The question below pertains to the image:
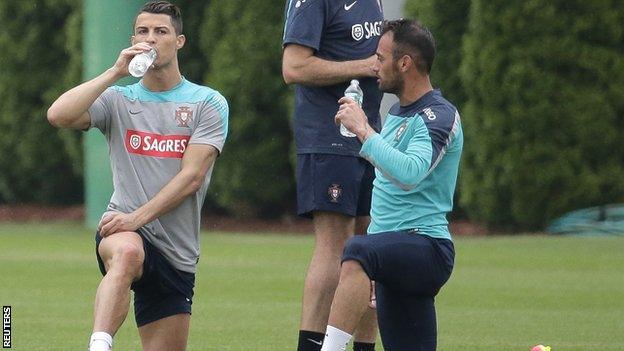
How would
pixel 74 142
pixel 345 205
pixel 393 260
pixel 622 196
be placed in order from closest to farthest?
pixel 393 260, pixel 345 205, pixel 622 196, pixel 74 142

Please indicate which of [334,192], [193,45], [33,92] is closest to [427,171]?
[334,192]

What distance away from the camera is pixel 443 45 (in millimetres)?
17656

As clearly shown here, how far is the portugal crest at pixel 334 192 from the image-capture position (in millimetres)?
7973

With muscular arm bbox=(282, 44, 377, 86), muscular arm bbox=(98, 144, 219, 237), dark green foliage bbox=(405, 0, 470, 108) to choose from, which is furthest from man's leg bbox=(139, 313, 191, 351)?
dark green foliage bbox=(405, 0, 470, 108)

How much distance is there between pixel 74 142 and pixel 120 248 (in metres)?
13.4

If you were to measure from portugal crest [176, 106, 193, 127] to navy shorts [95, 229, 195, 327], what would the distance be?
22.5 inches

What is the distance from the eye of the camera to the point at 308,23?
8062mm

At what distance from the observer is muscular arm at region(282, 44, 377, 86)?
800 cm

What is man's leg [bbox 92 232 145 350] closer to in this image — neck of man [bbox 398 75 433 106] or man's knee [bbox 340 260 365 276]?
man's knee [bbox 340 260 365 276]

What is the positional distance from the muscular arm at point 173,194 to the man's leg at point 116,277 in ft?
0.17

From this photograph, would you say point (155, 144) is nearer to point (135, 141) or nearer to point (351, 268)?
point (135, 141)

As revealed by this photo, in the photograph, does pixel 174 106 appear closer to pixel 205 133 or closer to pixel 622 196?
pixel 205 133

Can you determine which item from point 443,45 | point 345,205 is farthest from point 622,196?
point 345,205

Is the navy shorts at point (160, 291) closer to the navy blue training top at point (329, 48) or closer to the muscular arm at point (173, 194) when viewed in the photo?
the muscular arm at point (173, 194)
